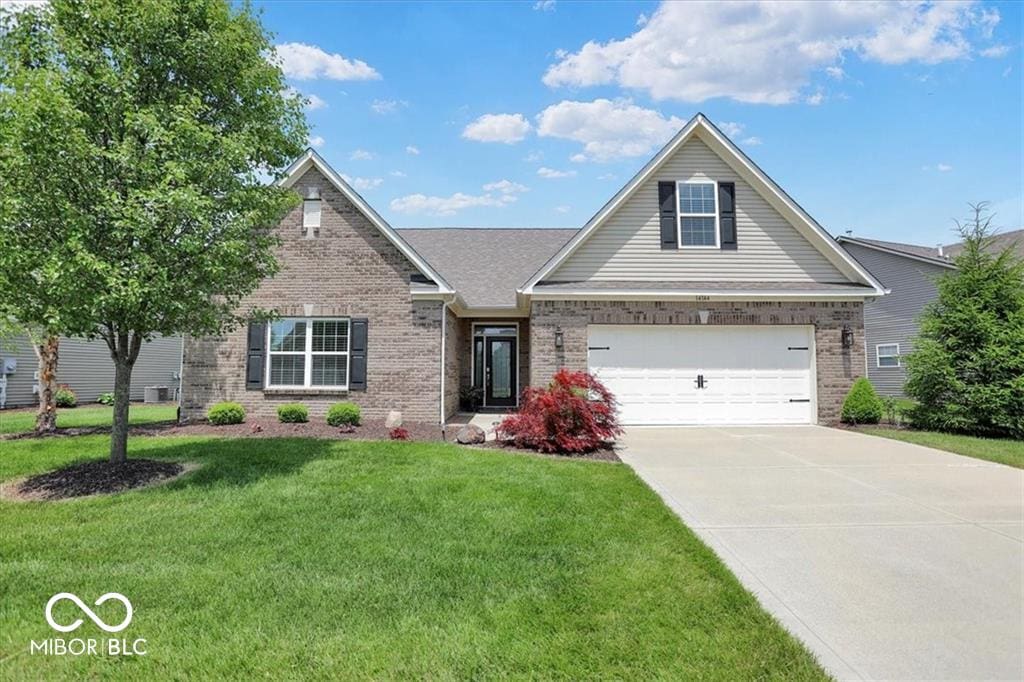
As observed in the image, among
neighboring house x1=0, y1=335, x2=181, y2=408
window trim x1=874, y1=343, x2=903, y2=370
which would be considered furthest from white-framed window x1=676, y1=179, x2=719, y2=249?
neighboring house x1=0, y1=335, x2=181, y2=408

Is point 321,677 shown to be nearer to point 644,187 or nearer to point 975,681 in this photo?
point 975,681

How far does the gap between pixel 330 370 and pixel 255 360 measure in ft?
5.52

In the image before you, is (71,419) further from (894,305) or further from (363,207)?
(894,305)

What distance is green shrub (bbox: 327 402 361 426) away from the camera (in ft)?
36.5

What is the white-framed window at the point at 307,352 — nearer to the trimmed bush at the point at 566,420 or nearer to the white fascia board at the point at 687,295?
the white fascia board at the point at 687,295

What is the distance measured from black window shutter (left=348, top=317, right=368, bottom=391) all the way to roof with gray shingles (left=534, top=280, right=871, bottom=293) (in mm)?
4038

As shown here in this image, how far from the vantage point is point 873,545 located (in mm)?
Result: 4578

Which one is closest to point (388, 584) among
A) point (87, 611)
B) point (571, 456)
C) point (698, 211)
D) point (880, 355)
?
point (87, 611)

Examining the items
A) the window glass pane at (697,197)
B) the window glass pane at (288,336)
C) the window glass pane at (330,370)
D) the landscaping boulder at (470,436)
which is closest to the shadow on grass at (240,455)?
the landscaping boulder at (470,436)

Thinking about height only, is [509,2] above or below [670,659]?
above

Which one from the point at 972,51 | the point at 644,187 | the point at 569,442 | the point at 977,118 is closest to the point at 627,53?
the point at 644,187

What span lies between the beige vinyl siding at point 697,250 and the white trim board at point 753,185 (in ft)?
0.48

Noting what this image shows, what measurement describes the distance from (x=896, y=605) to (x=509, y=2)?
1055cm

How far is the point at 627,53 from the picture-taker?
38.7 ft
